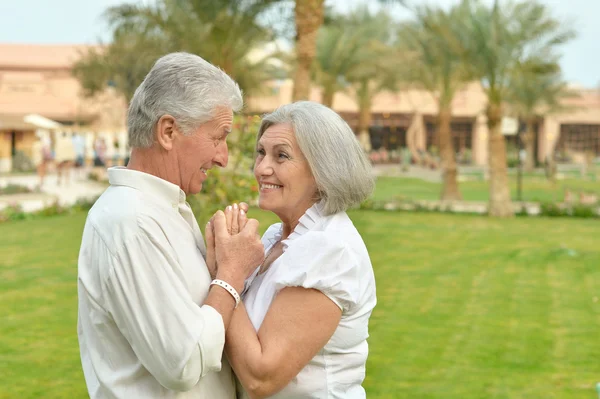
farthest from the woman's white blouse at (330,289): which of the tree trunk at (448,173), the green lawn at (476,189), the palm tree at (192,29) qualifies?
the green lawn at (476,189)

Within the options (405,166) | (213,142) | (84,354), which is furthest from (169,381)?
(405,166)

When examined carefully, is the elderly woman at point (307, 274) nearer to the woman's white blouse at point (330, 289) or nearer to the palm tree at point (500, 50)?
the woman's white blouse at point (330, 289)

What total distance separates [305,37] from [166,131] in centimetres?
1635

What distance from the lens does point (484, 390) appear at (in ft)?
21.9

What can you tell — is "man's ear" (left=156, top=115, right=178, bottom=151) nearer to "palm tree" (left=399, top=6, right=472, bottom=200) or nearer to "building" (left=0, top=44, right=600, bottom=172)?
"palm tree" (left=399, top=6, right=472, bottom=200)

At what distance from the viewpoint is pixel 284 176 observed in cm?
264

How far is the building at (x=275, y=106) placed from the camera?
47913 millimetres

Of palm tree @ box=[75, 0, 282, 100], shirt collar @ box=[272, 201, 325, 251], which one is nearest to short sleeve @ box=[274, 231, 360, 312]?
shirt collar @ box=[272, 201, 325, 251]

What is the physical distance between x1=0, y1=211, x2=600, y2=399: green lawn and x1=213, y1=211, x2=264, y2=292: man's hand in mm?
4246

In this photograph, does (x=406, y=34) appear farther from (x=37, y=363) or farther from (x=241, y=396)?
(x=241, y=396)

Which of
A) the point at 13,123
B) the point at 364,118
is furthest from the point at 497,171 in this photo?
the point at 13,123

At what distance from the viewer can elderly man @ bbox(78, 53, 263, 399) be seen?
2172 millimetres

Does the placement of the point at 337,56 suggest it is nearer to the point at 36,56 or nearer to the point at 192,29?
the point at 192,29

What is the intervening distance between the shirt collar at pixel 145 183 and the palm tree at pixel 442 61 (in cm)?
2104
